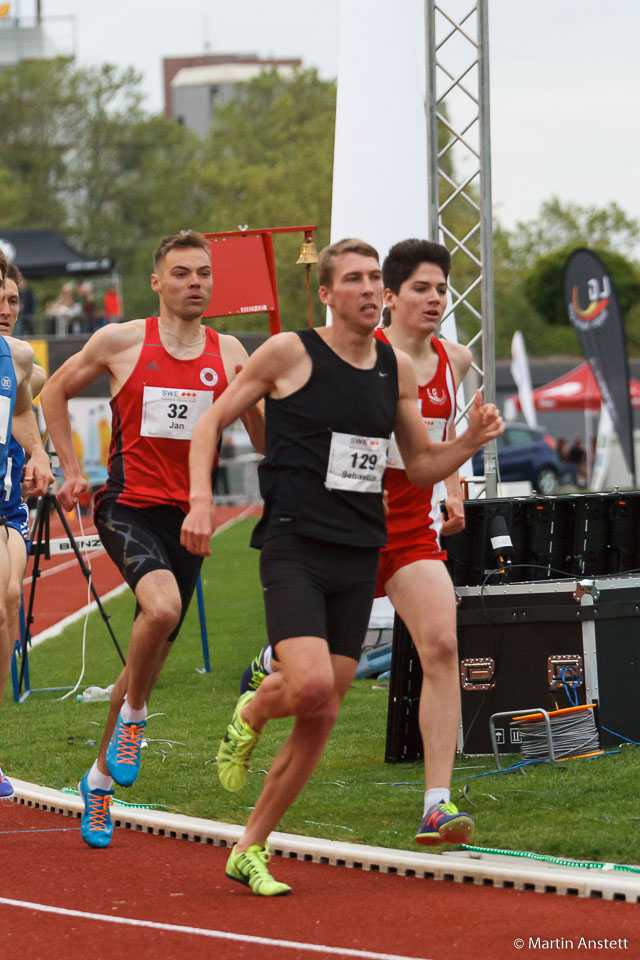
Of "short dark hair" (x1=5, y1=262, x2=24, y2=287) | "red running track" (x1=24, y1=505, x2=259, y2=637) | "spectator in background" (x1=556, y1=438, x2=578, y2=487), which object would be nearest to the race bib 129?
"short dark hair" (x1=5, y1=262, x2=24, y2=287)

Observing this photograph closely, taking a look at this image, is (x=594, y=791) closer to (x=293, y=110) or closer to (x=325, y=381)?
(x=325, y=381)

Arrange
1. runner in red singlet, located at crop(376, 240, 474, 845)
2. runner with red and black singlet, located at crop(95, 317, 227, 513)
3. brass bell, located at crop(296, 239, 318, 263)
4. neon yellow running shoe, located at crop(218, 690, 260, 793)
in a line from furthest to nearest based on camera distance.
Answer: brass bell, located at crop(296, 239, 318, 263) < runner with red and black singlet, located at crop(95, 317, 227, 513) < runner in red singlet, located at crop(376, 240, 474, 845) < neon yellow running shoe, located at crop(218, 690, 260, 793)

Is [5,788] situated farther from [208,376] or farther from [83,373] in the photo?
[208,376]

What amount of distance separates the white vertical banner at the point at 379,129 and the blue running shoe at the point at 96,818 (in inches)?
283

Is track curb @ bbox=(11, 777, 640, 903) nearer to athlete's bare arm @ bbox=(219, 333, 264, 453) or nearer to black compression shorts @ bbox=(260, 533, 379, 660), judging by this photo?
black compression shorts @ bbox=(260, 533, 379, 660)

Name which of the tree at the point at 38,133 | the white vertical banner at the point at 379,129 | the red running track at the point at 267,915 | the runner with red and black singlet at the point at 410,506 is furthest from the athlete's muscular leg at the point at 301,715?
→ the tree at the point at 38,133

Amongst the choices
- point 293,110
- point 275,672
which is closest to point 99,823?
point 275,672

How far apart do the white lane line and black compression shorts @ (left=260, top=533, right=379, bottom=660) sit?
97cm

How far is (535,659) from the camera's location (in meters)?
7.86

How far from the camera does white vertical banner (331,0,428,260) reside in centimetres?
1263

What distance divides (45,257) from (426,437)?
122ft

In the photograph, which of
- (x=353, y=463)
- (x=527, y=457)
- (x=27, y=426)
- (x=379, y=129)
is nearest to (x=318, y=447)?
(x=353, y=463)

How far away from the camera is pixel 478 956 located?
4.36 metres

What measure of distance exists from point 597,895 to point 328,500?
1.59 m
